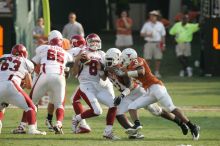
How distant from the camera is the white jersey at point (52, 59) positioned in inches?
650

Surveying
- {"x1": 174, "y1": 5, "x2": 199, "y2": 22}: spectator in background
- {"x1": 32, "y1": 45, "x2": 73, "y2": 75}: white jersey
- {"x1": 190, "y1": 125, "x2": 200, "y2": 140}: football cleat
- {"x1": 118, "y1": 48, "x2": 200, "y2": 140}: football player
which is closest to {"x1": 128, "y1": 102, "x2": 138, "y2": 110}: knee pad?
{"x1": 118, "y1": 48, "x2": 200, "y2": 140}: football player

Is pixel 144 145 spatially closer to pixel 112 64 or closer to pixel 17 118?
pixel 112 64

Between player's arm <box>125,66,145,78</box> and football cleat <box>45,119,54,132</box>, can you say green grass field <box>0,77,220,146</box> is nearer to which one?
football cleat <box>45,119,54,132</box>

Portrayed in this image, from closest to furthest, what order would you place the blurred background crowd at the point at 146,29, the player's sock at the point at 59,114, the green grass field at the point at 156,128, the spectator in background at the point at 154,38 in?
1. the green grass field at the point at 156,128
2. the player's sock at the point at 59,114
3. the blurred background crowd at the point at 146,29
4. the spectator in background at the point at 154,38

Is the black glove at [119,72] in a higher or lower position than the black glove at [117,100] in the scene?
higher

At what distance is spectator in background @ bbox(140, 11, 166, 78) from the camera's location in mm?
27422

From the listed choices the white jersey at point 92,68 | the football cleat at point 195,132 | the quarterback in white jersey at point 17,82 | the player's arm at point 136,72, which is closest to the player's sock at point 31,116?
the quarterback in white jersey at point 17,82

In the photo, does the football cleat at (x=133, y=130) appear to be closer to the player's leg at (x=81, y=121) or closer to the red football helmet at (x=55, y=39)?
the player's leg at (x=81, y=121)

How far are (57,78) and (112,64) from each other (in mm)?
1076

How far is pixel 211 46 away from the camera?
85.5 ft

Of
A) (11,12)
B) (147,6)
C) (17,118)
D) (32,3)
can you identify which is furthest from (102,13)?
(17,118)

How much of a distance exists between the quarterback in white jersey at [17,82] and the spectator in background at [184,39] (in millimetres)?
11911

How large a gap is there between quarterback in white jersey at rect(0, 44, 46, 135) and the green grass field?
1.33ft

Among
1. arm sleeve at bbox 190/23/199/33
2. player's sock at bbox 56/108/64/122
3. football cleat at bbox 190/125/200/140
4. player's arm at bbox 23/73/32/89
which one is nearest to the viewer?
football cleat at bbox 190/125/200/140
